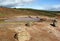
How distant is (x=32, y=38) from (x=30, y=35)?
2.10 feet

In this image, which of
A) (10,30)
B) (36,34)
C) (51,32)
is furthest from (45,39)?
(10,30)

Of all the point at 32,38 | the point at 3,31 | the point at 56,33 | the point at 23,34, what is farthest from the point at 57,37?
the point at 3,31

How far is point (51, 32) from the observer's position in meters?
28.0

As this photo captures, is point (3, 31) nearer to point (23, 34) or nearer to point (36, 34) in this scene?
point (23, 34)

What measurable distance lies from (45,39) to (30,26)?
510 cm

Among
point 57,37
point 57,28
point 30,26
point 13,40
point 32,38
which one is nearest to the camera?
point 13,40

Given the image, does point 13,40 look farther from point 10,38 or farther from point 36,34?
point 36,34

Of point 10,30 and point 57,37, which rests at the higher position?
point 10,30

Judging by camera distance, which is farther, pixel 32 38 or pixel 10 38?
pixel 32 38

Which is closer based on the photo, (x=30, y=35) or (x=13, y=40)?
Answer: (x=13, y=40)

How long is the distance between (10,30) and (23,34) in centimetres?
306

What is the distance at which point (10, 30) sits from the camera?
25.2m

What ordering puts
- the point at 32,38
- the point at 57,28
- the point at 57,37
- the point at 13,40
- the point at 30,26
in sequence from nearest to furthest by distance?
the point at 13,40 < the point at 32,38 < the point at 57,37 < the point at 30,26 < the point at 57,28

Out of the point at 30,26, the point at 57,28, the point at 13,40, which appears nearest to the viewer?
the point at 13,40
